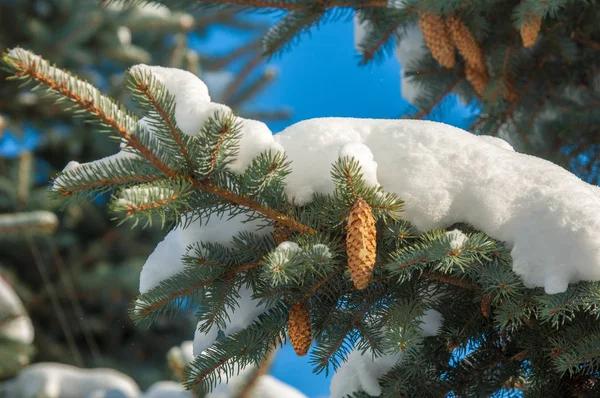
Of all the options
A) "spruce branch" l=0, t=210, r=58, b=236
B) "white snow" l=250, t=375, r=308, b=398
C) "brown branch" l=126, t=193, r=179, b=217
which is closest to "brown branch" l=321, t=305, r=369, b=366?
"brown branch" l=126, t=193, r=179, b=217

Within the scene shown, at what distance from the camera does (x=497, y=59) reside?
4.75 feet

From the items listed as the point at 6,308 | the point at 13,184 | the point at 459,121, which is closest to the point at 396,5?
the point at 459,121

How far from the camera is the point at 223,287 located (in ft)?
2.69

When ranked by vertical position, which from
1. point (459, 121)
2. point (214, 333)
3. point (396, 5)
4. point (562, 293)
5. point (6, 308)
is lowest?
point (214, 333)

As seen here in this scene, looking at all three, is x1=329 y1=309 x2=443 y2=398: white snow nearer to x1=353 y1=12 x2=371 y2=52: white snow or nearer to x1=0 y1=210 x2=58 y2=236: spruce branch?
x1=353 y1=12 x2=371 y2=52: white snow

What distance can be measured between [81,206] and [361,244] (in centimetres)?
449

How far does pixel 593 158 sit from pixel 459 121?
34cm

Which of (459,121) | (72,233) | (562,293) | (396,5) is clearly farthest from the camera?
(72,233)

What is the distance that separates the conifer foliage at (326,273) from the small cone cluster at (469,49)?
67 cm

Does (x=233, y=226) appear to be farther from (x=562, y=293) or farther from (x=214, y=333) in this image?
(x=562, y=293)

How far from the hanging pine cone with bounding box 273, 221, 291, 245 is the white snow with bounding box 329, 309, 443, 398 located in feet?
0.71

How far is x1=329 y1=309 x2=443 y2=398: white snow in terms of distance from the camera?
92 cm

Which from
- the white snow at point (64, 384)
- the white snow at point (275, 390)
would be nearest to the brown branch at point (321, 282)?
the white snow at point (275, 390)

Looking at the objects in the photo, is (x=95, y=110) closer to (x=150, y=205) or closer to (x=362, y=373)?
(x=150, y=205)
